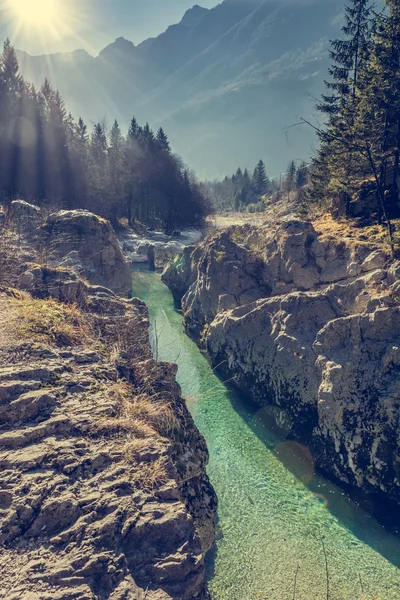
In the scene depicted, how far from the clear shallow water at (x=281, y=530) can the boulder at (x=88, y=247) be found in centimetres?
1264

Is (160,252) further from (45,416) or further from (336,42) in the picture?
(45,416)

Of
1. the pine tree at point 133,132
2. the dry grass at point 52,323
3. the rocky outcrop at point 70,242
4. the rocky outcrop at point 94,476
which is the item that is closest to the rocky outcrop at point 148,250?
the rocky outcrop at point 70,242

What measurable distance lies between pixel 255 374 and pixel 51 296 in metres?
8.62

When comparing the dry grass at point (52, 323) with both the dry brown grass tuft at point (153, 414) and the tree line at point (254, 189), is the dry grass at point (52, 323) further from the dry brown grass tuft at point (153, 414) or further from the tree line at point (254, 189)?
the tree line at point (254, 189)

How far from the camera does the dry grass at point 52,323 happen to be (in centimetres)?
980

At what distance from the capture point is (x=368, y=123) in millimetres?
16125

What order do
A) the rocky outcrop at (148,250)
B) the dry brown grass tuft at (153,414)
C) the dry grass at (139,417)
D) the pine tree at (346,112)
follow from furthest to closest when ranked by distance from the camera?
the rocky outcrop at (148,250)
the pine tree at (346,112)
the dry brown grass tuft at (153,414)
the dry grass at (139,417)

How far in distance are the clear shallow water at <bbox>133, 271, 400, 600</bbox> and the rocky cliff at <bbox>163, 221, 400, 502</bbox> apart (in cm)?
97

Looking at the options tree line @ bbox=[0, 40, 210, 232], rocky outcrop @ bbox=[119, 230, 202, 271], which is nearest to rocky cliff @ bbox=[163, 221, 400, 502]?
rocky outcrop @ bbox=[119, 230, 202, 271]

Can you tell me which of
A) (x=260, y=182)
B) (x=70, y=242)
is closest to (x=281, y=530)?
(x=70, y=242)

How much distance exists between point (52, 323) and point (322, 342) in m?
9.06

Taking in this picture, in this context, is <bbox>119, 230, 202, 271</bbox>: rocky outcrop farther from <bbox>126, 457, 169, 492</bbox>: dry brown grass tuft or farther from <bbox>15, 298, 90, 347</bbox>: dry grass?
<bbox>126, 457, 169, 492</bbox>: dry brown grass tuft

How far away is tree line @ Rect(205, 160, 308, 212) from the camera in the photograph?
81.4 metres

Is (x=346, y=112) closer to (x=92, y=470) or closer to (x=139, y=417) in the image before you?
(x=139, y=417)
